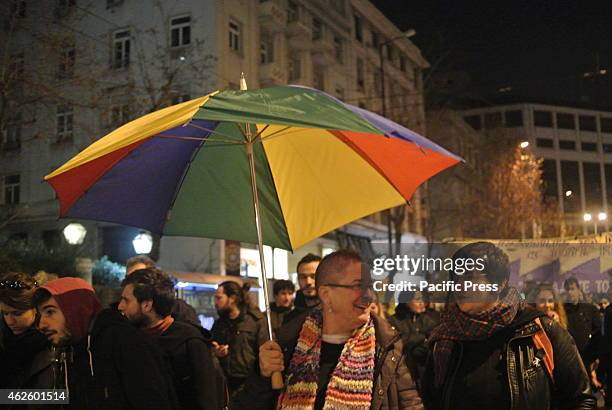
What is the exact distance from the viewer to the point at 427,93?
111 ft

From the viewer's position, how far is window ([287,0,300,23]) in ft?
113

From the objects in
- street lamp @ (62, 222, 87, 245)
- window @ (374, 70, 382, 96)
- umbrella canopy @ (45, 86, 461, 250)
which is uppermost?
window @ (374, 70, 382, 96)

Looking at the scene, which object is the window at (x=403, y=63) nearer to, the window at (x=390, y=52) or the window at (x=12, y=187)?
the window at (x=390, y=52)

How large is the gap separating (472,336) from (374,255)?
349cm

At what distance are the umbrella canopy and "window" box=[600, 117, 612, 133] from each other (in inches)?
2313

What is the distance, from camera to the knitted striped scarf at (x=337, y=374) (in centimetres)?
307

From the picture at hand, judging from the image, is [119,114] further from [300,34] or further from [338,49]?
[338,49]

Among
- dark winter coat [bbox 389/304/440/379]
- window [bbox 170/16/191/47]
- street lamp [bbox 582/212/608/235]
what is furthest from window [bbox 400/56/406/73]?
dark winter coat [bbox 389/304/440/379]

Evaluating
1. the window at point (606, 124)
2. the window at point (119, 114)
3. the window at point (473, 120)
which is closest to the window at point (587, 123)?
the window at point (606, 124)

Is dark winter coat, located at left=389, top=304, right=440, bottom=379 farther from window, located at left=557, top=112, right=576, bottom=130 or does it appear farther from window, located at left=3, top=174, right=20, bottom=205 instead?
window, located at left=557, top=112, right=576, bottom=130

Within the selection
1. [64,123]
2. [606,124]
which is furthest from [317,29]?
[606,124]

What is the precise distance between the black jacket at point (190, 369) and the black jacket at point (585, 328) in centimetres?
510

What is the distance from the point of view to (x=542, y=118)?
2916 inches

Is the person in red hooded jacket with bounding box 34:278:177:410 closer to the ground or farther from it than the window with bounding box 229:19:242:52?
closer to the ground
